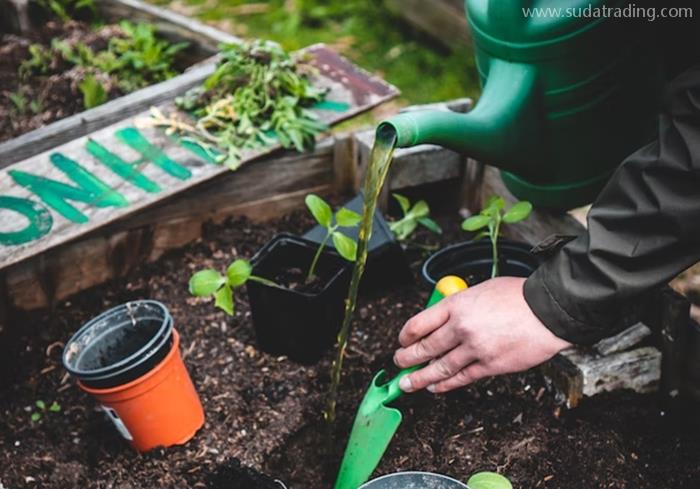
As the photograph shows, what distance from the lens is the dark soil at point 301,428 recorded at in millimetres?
1755

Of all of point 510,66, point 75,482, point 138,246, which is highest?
point 510,66

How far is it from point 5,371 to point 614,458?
5.34 feet

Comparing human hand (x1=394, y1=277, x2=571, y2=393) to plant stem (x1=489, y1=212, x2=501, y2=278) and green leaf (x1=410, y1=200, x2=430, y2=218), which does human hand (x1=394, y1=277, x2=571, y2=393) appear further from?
green leaf (x1=410, y1=200, x2=430, y2=218)

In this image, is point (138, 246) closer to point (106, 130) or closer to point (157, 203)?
point (157, 203)

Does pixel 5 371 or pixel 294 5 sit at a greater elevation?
pixel 294 5

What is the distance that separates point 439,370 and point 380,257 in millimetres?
683

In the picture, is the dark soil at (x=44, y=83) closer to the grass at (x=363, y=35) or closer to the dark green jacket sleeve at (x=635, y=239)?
the grass at (x=363, y=35)

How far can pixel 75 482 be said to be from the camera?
70.4 inches

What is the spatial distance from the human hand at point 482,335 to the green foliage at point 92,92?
76.2 inches

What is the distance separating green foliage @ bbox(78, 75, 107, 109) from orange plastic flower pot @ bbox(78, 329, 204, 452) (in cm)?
148

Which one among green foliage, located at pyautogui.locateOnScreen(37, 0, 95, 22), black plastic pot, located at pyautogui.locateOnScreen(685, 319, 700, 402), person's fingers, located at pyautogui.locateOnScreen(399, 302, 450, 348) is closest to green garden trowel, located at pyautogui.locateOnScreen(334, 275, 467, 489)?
person's fingers, located at pyautogui.locateOnScreen(399, 302, 450, 348)

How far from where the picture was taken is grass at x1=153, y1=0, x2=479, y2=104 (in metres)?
3.58

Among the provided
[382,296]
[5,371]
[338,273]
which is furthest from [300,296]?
[5,371]
